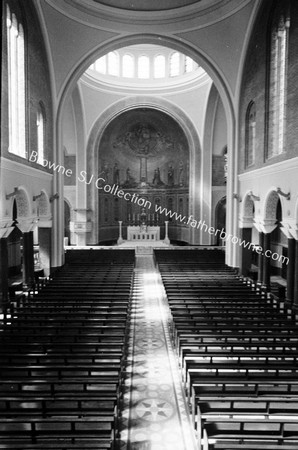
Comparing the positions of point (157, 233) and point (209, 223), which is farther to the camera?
point (157, 233)

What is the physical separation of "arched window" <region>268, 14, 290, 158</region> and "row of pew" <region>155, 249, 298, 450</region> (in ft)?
23.2

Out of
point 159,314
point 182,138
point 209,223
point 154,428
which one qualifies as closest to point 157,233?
point 209,223

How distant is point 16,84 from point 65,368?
13321mm

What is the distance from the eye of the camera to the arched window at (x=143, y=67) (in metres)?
32.8

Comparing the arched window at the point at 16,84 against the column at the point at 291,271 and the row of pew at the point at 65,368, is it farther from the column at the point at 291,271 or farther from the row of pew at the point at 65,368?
the column at the point at 291,271

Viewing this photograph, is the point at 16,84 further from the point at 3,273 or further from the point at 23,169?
the point at 3,273

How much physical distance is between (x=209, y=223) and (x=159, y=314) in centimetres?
1910

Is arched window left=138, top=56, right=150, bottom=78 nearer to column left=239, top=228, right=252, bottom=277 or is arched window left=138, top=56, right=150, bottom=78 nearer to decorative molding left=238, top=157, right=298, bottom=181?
decorative molding left=238, top=157, right=298, bottom=181

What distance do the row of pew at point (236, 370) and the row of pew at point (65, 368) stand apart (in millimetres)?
1603

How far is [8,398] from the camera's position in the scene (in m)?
6.21

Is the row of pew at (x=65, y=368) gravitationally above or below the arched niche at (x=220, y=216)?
below

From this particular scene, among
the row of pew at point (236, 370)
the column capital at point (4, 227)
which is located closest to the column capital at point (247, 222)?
the row of pew at point (236, 370)

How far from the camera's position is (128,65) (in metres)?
32.8

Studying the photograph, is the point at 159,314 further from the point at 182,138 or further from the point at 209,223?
the point at 182,138
